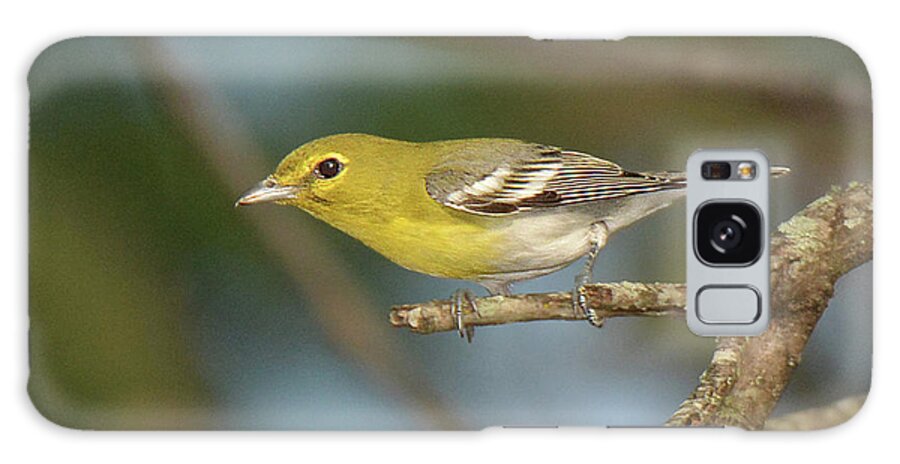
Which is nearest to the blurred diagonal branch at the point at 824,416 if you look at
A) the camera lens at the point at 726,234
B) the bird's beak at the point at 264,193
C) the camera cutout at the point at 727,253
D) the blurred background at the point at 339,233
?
the blurred background at the point at 339,233

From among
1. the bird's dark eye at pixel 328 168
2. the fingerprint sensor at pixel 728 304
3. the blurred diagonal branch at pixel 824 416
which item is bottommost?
the blurred diagonal branch at pixel 824 416

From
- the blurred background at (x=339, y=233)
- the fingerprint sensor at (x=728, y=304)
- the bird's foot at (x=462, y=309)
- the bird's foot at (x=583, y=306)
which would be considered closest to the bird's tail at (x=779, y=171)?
the blurred background at (x=339, y=233)

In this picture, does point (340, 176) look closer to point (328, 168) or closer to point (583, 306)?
point (328, 168)

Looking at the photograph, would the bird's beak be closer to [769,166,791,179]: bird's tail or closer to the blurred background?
the blurred background

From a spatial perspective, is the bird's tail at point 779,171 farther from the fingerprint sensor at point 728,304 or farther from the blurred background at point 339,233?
the fingerprint sensor at point 728,304

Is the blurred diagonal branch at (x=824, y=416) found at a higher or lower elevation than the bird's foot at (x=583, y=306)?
lower
